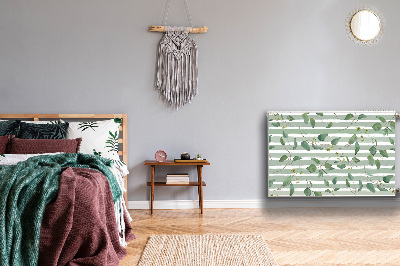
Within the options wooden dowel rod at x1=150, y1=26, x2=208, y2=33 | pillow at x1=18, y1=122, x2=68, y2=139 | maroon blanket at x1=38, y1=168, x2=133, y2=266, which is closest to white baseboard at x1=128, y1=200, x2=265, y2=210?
pillow at x1=18, y1=122, x2=68, y2=139

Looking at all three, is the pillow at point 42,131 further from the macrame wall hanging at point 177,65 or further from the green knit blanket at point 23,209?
the green knit blanket at point 23,209

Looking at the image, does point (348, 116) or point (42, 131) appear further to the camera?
point (348, 116)

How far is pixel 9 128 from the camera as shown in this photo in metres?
3.84

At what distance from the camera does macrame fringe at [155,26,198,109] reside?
4.36 m

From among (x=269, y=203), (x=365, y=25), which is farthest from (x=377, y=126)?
(x=269, y=203)

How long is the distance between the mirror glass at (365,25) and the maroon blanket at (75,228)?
3.37 metres

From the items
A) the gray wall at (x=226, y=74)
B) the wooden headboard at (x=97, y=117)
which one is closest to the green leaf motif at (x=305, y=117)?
the gray wall at (x=226, y=74)

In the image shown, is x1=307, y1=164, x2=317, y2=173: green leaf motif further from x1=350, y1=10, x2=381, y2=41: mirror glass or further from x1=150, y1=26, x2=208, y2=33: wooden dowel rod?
x1=150, y1=26, x2=208, y2=33: wooden dowel rod

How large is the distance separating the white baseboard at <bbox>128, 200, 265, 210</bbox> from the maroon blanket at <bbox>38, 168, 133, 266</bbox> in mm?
2007

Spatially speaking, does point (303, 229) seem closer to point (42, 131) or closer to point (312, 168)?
point (312, 168)

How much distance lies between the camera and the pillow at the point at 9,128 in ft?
12.5

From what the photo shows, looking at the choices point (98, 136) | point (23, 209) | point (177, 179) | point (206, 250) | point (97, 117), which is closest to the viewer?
point (23, 209)

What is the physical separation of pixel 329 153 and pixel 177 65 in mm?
1834

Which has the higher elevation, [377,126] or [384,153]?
[377,126]
